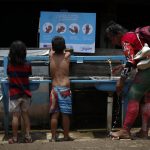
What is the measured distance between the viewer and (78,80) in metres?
6.98

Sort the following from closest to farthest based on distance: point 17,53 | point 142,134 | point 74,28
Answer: point 17,53
point 142,134
point 74,28

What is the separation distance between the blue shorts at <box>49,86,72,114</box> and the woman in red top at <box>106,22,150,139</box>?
72cm

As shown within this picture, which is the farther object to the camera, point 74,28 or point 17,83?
point 74,28

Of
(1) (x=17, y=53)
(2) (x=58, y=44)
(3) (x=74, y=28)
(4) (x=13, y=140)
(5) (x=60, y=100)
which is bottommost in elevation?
(4) (x=13, y=140)

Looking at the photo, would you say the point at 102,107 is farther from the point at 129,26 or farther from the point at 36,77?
the point at 129,26

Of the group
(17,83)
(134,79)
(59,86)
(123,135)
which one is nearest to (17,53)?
(17,83)

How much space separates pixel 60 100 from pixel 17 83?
25.7 inches

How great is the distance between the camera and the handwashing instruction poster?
825 centimetres

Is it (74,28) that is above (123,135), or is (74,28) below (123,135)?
above

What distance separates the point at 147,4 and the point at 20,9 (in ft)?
8.40

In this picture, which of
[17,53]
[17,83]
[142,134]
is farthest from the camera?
[142,134]

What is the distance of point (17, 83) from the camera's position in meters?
6.68

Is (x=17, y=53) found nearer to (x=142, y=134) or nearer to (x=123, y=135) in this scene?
(x=123, y=135)

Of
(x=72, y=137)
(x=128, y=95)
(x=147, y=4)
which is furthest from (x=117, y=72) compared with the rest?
(x=147, y=4)
